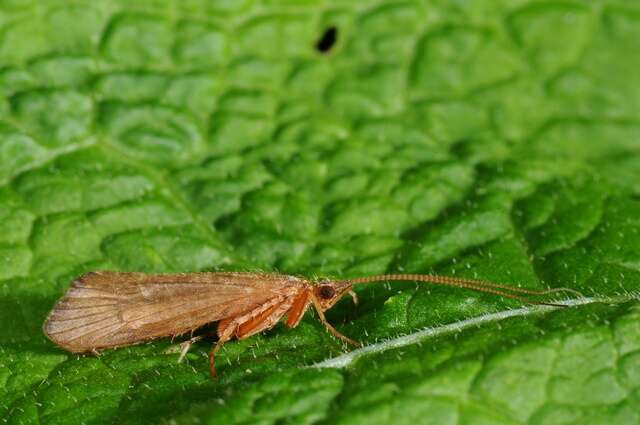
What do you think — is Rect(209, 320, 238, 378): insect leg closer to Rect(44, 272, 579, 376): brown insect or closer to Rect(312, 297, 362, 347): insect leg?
Rect(44, 272, 579, 376): brown insect

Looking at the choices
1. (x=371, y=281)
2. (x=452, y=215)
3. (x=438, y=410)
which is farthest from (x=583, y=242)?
(x=438, y=410)

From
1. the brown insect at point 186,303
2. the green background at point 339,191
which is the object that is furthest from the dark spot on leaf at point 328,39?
the brown insect at point 186,303

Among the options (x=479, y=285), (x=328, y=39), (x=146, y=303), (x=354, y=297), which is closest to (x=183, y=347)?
(x=146, y=303)

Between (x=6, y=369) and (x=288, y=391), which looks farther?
(x=6, y=369)

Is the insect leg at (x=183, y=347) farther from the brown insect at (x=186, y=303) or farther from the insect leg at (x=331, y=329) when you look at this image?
the insect leg at (x=331, y=329)

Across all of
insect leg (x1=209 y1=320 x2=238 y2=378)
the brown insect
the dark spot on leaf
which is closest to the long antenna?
the brown insect

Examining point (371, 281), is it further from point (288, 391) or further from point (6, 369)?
point (6, 369)
